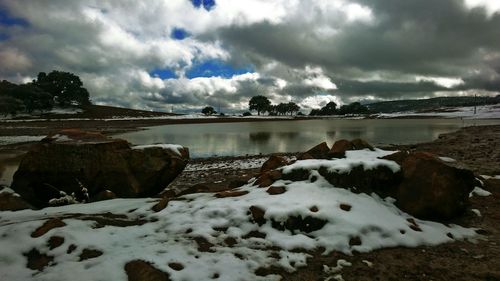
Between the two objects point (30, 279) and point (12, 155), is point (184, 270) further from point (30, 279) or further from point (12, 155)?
point (12, 155)

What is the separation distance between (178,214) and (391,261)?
478cm

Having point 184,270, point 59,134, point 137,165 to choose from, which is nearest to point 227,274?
point 184,270

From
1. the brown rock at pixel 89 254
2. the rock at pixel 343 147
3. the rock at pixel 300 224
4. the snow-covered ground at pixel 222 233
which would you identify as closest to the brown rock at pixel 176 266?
the snow-covered ground at pixel 222 233

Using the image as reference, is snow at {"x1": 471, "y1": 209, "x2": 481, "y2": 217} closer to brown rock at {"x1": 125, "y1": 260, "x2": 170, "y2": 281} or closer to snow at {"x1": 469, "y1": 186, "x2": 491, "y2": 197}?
snow at {"x1": 469, "y1": 186, "x2": 491, "y2": 197}

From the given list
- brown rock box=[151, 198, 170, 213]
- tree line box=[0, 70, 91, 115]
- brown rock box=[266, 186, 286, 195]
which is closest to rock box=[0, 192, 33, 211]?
brown rock box=[151, 198, 170, 213]

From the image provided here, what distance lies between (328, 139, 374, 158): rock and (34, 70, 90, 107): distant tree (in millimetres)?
131419

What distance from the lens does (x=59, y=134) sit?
42.4 ft

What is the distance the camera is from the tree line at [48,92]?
108 metres

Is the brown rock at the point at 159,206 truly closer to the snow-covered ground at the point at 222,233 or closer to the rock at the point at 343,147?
the snow-covered ground at the point at 222,233

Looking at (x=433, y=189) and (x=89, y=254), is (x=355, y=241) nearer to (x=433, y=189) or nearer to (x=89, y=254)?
(x=433, y=189)

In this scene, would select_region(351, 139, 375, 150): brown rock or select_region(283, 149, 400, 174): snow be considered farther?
select_region(351, 139, 375, 150): brown rock

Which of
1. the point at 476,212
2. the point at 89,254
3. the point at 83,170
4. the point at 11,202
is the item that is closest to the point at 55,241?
the point at 89,254

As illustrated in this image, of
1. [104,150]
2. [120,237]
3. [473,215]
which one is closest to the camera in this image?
[120,237]

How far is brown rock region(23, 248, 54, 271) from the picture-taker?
244 inches
